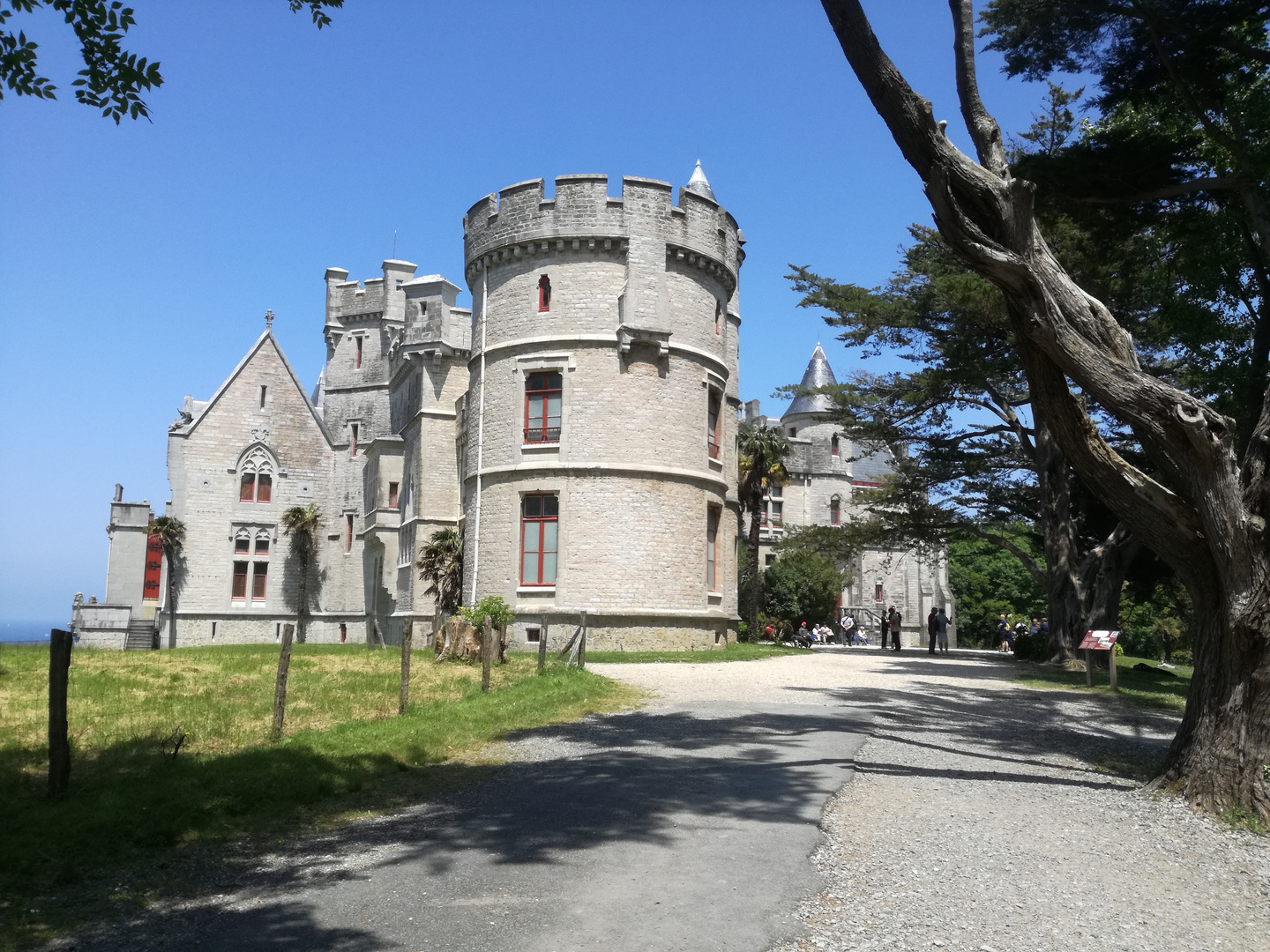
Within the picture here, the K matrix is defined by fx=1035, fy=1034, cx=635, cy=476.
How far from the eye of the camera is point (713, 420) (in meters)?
26.9

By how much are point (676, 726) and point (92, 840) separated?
20.8 feet

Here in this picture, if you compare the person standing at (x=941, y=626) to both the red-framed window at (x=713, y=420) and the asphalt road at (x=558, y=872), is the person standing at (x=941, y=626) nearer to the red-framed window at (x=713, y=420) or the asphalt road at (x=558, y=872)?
the red-framed window at (x=713, y=420)

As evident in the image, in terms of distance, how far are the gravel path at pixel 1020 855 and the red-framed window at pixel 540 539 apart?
12571mm

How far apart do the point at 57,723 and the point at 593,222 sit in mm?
18809

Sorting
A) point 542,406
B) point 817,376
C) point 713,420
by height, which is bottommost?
point 542,406

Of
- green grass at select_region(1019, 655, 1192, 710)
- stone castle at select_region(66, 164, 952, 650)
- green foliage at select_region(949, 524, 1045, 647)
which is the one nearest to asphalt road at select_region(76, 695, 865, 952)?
green grass at select_region(1019, 655, 1192, 710)

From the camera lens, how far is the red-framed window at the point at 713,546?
26188 mm

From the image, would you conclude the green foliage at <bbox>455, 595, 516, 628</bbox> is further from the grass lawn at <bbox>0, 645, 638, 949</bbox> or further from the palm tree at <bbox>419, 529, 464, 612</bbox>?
the palm tree at <bbox>419, 529, 464, 612</bbox>

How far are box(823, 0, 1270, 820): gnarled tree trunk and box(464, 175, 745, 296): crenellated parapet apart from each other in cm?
1508

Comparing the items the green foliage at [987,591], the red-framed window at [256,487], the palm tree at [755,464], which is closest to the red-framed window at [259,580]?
the red-framed window at [256,487]

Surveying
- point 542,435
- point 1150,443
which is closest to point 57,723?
point 1150,443

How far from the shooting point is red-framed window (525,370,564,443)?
24.5 m

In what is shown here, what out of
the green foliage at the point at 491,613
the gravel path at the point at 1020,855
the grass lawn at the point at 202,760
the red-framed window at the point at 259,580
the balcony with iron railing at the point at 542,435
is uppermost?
the balcony with iron railing at the point at 542,435

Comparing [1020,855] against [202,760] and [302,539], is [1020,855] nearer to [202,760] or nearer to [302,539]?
[202,760]
